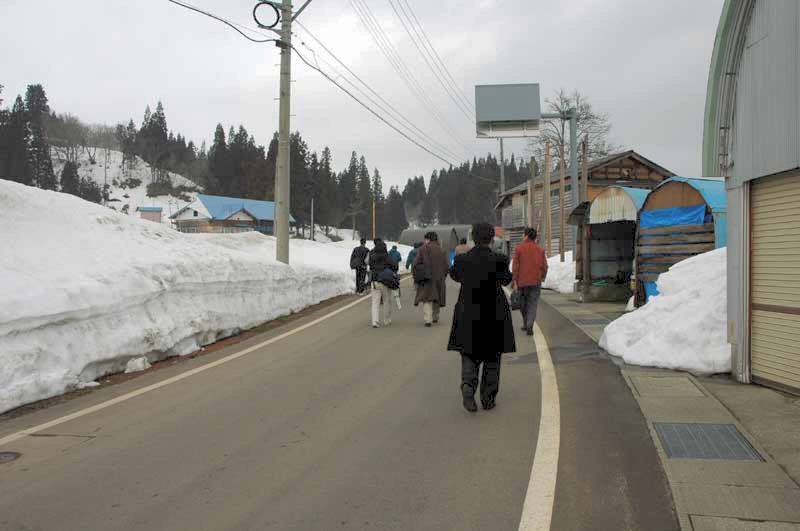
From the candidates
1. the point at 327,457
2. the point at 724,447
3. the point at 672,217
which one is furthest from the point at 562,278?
the point at 327,457

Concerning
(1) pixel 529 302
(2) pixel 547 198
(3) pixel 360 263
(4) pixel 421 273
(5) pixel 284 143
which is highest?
(2) pixel 547 198

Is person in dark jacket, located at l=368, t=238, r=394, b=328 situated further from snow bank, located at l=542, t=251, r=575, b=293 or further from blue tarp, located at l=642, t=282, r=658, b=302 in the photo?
snow bank, located at l=542, t=251, r=575, b=293

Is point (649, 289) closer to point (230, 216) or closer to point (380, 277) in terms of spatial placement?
point (380, 277)

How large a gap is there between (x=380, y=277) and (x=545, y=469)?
8.28 meters

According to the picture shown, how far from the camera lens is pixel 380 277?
12453 millimetres

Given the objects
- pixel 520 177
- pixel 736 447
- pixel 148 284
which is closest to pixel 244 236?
pixel 148 284

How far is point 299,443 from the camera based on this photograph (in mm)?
5035

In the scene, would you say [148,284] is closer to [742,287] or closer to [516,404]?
[516,404]

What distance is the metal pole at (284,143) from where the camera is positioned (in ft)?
52.6

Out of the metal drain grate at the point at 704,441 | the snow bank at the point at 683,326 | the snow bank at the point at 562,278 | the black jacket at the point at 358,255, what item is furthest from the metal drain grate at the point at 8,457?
the snow bank at the point at 562,278

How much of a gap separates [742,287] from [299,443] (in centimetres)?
518

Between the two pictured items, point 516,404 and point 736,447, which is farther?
point 516,404

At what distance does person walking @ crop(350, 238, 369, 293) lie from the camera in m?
18.7

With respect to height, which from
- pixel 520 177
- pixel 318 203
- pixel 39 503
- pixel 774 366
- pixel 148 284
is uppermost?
pixel 520 177
